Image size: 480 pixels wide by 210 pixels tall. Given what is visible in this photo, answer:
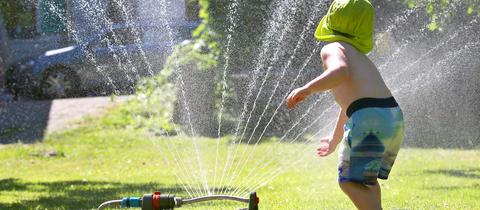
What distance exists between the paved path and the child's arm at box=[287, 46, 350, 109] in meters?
8.92

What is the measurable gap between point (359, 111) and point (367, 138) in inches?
5.0

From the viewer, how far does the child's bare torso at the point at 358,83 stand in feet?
12.6

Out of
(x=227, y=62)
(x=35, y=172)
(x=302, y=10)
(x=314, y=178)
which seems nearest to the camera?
(x=314, y=178)

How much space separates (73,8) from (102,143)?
1916mm

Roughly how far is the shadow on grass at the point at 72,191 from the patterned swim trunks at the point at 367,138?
A: 2.69 m

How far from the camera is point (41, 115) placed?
1396 centimetres

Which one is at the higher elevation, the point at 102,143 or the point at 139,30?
the point at 139,30

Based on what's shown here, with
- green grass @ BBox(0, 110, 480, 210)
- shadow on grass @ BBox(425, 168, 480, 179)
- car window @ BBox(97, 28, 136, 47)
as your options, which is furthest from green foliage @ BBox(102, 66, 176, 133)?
shadow on grass @ BBox(425, 168, 480, 179)

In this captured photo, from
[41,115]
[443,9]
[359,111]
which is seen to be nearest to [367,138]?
[359,111]

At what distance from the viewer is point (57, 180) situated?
28.2ft

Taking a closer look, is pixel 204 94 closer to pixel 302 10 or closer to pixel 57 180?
pixel 302 10

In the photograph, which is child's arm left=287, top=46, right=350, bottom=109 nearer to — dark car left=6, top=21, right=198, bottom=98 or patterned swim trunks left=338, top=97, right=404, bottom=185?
patterned swim trunks left=338, top=97, right=404, bottom=185

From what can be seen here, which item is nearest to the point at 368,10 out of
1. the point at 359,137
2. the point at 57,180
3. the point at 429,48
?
the point at 359,137

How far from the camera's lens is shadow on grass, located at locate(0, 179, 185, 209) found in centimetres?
650
